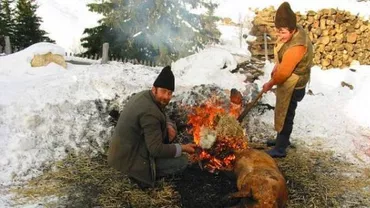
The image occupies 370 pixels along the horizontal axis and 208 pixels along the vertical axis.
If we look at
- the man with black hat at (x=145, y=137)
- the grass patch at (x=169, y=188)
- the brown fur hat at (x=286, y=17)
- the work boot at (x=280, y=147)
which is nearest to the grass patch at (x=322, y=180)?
the grass patch at (x=169, y=188)

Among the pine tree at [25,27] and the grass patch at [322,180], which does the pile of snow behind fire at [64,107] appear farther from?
the pine tree at [25,27]

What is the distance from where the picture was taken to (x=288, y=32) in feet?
16.6

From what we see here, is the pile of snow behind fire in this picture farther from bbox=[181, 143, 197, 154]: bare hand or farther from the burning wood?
bbox=[181, 143, 197, 154]: bare hand

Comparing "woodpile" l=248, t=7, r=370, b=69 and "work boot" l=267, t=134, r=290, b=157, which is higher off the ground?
"woodpile" l=248, t=7, r=370, b=69

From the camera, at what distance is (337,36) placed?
11883mm

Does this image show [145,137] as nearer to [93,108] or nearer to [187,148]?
[187,148]

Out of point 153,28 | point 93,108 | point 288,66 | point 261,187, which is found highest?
point 153,28

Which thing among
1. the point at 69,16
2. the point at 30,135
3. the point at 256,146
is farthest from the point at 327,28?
the point at 69,16

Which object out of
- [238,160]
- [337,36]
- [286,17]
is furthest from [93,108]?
[337,36]

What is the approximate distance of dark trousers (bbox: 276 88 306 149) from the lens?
545 cm

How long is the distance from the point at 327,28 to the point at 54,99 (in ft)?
30.6

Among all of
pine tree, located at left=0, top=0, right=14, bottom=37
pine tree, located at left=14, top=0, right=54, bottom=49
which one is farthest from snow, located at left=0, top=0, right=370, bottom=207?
pine tree, located at left=0, top=0, right=14, bottom=37

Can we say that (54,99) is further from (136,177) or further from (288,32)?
(288,32)

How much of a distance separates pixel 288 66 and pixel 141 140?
7.72ft
